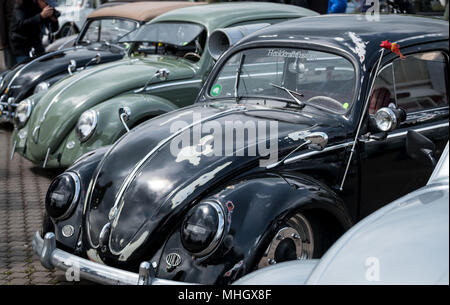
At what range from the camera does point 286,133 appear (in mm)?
4387

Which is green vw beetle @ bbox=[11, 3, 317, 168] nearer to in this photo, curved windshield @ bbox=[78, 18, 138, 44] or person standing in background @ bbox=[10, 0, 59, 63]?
curved windshield @ bbox=[78, 18, 138, 44]

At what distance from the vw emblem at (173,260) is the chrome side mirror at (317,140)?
115cm

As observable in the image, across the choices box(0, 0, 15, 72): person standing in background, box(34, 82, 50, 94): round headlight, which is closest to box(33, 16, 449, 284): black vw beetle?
box(34, 82, 50, 94): round headlight

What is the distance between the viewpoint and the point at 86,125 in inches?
253

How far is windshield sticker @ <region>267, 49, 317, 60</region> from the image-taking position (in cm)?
488

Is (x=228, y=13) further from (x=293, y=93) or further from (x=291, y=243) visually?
(x=291, y=243)

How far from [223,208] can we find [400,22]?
232cm

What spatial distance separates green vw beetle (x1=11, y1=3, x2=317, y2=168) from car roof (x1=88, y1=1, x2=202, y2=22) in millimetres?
1158

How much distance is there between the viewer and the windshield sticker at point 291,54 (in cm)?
488

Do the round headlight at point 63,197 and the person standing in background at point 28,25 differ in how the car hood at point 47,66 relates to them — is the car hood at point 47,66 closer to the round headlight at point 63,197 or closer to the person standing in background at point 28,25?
the person standing in background at point 28,25

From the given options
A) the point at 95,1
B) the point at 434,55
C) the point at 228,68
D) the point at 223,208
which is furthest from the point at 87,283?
the point at 95,1

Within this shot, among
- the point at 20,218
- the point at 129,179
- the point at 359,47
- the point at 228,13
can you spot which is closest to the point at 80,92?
the point at 20,218

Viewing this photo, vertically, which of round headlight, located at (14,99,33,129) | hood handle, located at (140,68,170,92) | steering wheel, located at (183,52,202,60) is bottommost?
round headlight, located at (14,99,33,129)
